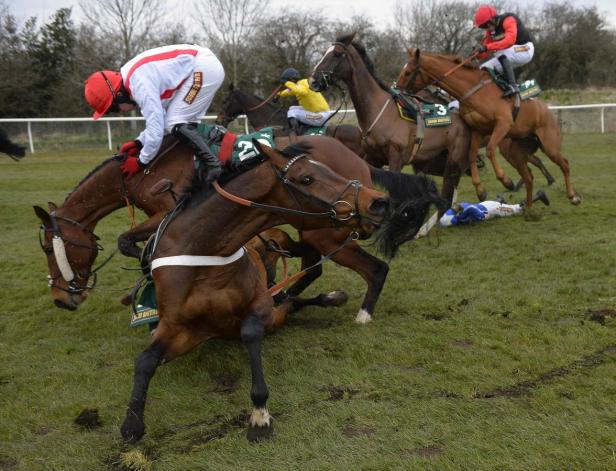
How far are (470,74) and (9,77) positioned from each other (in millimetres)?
23600

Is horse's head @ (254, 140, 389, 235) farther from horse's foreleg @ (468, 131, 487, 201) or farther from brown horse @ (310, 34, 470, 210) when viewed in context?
horse's foreleg @ (468, 131, 487, 201)

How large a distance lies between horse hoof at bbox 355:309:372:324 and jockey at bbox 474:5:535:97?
4667 millimetres

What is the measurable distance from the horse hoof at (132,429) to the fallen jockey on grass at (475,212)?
233 inches

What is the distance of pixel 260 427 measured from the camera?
311 centimetres

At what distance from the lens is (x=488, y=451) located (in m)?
2.82

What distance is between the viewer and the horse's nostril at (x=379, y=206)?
3020 mm

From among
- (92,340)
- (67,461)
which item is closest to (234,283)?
(67,461)

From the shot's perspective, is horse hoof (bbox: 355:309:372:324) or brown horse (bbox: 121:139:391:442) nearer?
brown horse (bbox: 121:139:391:442)

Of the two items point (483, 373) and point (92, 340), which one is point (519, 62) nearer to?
point (483, 373)

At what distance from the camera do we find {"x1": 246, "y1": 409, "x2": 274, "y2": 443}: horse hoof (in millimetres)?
3082

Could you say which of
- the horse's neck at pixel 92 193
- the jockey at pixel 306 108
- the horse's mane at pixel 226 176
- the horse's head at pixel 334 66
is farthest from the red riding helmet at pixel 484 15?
the horse's mane at pixel 226 176

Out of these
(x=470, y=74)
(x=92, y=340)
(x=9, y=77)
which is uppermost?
(x=9, y=77)

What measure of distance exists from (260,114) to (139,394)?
797cm

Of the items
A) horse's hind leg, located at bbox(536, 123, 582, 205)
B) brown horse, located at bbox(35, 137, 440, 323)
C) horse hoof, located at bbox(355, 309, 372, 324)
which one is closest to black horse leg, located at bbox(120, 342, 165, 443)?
brown horse, located at bbox(35, 137, 440, 323)
